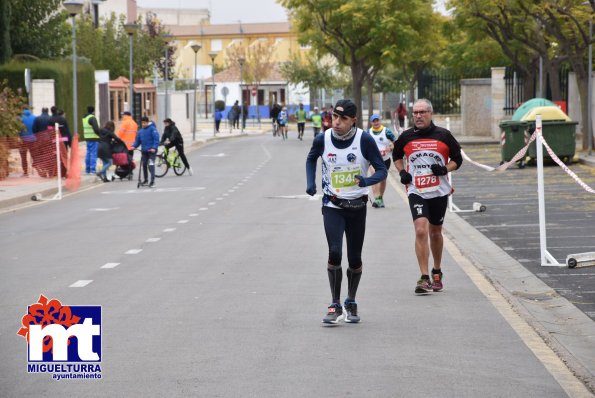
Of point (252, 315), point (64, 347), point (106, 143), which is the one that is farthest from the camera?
point (106, 143)

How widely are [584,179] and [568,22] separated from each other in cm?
1498

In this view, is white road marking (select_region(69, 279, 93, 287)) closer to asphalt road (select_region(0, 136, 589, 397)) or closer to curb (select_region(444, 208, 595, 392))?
asphalt road (select_region(0, 136, 589, 397))

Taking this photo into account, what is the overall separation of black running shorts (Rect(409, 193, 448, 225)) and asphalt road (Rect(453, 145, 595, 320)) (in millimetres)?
1364

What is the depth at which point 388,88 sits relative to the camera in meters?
100

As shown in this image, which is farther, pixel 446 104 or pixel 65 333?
pixel 446 104

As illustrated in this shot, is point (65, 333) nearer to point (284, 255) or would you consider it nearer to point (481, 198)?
point (284, 255)

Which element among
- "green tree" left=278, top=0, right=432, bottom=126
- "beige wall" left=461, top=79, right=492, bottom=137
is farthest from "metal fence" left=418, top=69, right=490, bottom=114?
"beige wall" left=461, top=79, right=492, bottom=137

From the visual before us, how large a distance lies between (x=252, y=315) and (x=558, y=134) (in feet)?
79.1

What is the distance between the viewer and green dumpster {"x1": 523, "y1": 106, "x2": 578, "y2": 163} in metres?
32.9

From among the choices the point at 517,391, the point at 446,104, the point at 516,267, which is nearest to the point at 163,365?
the point at 517,391

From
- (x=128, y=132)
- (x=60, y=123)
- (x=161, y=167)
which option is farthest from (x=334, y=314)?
(x=161, y=167)

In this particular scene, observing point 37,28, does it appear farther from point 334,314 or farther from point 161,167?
point 334,314

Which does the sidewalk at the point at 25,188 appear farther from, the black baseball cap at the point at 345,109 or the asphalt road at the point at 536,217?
the black baseball cap at the point at 345,109

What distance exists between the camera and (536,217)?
19375 mm
